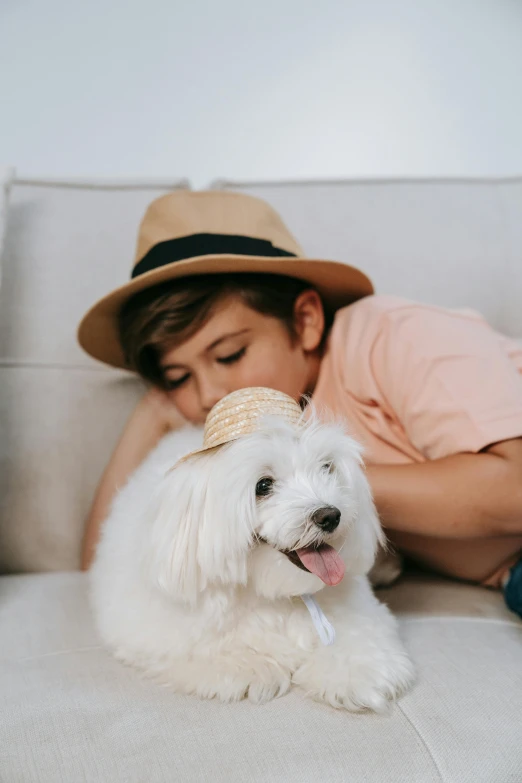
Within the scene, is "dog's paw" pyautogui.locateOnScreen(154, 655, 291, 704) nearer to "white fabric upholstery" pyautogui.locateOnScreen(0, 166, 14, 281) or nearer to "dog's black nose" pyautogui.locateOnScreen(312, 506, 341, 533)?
"dog's black nose" pyautogui.locateOnScreen(312, 506, 341, 533)

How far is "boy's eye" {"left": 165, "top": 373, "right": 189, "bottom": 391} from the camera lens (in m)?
1.26

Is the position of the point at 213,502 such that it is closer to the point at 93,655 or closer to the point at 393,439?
the point at 93,655

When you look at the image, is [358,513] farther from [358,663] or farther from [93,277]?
[93,277]

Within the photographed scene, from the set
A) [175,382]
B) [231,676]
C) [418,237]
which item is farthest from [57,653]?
[418,237]

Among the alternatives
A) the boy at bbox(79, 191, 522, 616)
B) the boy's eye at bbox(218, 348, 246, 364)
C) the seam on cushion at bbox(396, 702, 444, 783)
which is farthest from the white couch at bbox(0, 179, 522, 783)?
the boy's eye at bbox(218, 348, 246, 364)

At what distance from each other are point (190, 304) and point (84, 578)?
581mm

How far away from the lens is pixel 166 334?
3.87ft

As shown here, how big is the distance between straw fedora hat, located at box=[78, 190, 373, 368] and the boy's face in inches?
3.6

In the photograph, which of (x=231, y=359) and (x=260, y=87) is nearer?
(x=231, y=359)

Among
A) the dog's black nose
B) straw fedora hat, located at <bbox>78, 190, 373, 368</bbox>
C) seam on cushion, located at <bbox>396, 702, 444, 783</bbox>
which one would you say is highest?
straw fedora hat, located at <bbox>78, 190, 373, 368</bbox>

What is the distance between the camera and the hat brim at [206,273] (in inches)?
43.7

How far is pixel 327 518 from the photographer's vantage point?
0.71m

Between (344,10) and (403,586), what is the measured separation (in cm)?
160

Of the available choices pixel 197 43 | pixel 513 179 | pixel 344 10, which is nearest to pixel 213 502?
pixel 513 179
